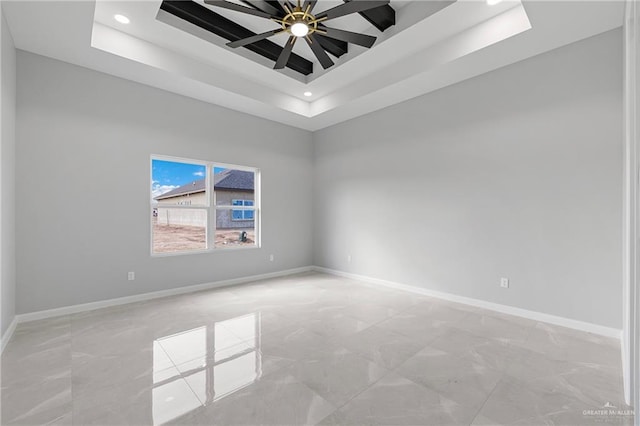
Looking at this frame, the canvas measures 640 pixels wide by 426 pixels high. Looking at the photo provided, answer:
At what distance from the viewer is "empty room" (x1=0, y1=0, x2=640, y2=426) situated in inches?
79.3

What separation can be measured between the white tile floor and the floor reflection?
0.04 ft

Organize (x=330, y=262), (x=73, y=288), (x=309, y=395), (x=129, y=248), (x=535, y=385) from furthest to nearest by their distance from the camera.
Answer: (x=330, y=262)
(x=129, y=248)
(x=73, y=288)
(x=535, y=385)
(x=309, y=395)

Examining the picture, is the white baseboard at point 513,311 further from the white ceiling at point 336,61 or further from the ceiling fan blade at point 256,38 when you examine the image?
the ceiling fan blade at point 256,38

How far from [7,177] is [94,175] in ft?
2.85

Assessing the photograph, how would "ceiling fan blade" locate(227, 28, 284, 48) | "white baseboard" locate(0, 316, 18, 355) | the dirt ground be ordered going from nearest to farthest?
"white baseboard" locate(0, 316, 18, 355) → "ceiling fan blade" locate(227, 28, 284, 48) → the dirt ground

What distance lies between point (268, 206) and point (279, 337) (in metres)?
3.11

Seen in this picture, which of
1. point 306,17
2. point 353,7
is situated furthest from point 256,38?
point 353,7

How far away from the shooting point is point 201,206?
474 cm

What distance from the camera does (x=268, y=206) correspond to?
18.3 ft

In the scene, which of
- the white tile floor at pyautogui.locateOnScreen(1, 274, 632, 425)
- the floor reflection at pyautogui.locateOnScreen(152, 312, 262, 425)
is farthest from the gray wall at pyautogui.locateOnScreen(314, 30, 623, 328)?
the floor reflection at pyautogui.locateOnScreen(152, 312, 262, 425)

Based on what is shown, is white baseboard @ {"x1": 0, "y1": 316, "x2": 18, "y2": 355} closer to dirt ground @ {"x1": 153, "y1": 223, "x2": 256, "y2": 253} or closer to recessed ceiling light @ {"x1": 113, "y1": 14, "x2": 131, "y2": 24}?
dirt ground @ {"x1": 153, "y1": 223, "x2": 256, "y2": 253}

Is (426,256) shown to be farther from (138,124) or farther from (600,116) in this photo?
(138,124)

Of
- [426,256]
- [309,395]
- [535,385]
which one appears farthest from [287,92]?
[535,385]

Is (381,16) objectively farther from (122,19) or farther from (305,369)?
(305,369)
